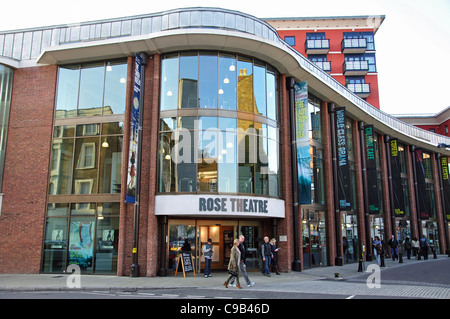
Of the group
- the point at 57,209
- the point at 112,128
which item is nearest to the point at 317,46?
the point at 112,128

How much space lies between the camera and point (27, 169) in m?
19.2

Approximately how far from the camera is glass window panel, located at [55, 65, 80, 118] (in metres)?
19.6

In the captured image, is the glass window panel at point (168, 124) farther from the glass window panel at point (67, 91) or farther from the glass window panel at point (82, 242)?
the glass window panel at point (82, 242)

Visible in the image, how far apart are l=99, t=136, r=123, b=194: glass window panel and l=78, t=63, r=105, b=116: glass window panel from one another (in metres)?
1.69

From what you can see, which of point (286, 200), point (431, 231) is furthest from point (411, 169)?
point (286, 200)

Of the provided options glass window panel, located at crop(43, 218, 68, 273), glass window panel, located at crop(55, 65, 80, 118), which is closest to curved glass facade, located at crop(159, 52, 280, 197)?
glass window panel, located at crop(55, 65, 80, 118)

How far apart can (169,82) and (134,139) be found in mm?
3326

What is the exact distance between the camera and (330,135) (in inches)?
982

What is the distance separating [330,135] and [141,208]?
43.6 feet

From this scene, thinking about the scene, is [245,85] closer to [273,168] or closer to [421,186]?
[273,168]

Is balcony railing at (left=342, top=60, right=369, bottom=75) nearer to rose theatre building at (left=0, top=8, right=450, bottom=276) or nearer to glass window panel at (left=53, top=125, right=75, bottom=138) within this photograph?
rose theatre building at (left=0, top=8, right=450, bottom=276)

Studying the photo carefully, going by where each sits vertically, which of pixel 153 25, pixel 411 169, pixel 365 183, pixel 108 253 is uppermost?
pixel 153 25
